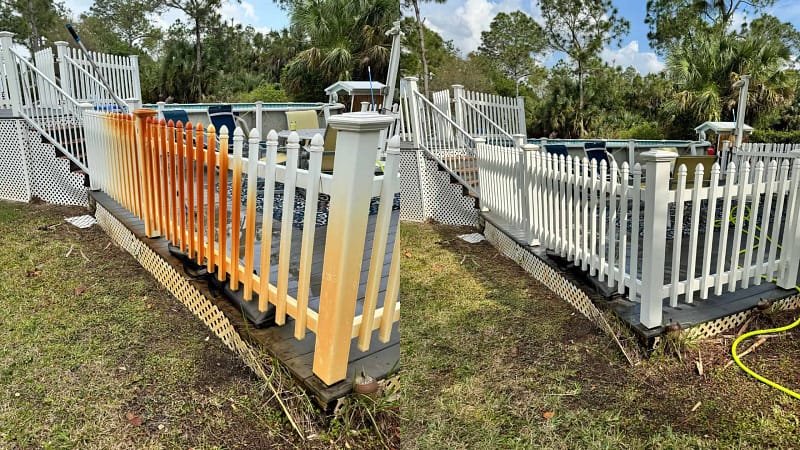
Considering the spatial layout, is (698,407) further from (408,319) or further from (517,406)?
(408,319)

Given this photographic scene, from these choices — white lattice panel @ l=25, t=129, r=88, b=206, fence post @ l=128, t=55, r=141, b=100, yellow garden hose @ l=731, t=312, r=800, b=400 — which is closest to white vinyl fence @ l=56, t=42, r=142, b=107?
fence post @ l=128, t=55, r=141, b=100

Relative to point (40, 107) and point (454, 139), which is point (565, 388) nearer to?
point (454, 139)

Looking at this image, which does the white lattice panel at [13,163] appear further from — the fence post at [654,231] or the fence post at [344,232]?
the fence post at [654,231]

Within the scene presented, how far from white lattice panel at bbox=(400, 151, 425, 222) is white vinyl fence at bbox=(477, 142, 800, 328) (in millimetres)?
2588

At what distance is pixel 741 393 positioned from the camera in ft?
8.74

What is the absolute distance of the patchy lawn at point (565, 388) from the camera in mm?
2348

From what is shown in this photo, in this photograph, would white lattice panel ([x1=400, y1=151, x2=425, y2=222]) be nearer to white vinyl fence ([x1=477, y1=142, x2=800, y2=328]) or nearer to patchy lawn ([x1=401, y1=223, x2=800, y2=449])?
white vinyl fence ([x1=477, y1=142, x2=800, y2=328])

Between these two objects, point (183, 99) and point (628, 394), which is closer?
point (628, 394)

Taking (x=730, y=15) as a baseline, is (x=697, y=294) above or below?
below

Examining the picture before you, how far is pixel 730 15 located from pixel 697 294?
27840 millimetres

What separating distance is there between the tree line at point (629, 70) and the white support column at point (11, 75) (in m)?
13.1

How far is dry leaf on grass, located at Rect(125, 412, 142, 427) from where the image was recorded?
2.30 metres

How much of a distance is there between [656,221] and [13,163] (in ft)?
24.2

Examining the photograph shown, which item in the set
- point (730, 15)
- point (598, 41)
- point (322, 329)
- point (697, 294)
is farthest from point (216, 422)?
point (730, 15)
